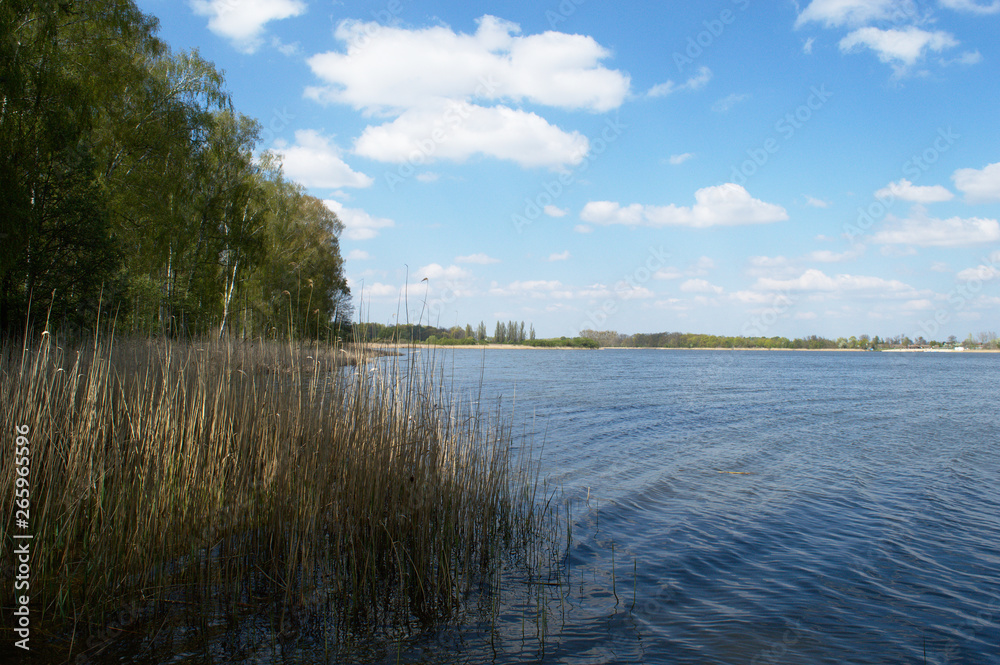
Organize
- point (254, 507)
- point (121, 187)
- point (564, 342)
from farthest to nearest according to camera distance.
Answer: point (564, 342) → point (121, 187) → point (254, 507)

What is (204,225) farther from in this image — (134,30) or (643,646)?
(643,646)

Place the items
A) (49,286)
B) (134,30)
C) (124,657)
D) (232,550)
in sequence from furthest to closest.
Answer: (134,30), (49,286), (232,550), (124,657)

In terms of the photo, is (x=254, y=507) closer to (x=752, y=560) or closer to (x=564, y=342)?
(x=752, y=560)

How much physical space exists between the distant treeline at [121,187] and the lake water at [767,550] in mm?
3545

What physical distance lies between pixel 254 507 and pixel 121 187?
47.3ft

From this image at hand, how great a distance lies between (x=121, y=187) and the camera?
48.7 feet

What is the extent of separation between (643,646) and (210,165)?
23.2m

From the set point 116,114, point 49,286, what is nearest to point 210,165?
point 116,114

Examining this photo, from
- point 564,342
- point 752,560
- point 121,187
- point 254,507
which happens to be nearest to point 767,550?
point 752,560

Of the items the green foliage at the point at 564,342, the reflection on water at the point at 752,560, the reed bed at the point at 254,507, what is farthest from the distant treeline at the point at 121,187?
the green foliage at the point at 564,342

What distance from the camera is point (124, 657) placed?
3.27 m

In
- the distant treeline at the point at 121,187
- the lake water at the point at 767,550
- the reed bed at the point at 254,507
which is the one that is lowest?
the lake water at the point at 767,550

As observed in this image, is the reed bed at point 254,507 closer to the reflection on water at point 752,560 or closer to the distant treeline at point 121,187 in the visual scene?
the reflection on water at point 752,560

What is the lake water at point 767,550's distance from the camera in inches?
157
